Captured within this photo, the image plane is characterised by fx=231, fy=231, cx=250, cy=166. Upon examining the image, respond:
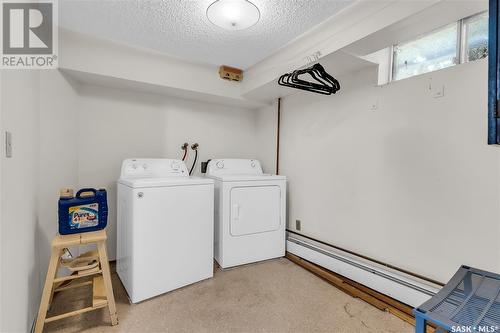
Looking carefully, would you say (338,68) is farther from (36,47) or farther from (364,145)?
(36,47)

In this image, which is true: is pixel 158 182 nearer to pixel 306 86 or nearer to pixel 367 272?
pixel 306 86

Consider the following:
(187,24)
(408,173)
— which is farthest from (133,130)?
(408,173)

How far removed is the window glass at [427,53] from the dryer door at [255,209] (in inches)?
65.4

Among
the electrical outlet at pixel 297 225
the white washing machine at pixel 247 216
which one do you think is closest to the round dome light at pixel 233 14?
the white washing machine at pixel 247 216

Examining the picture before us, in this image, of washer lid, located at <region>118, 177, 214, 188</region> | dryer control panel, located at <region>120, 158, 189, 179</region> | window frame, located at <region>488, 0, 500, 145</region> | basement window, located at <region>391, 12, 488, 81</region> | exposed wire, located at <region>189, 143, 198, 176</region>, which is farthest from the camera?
exposed wire, located at <region>189, 143, 198, 176</region>

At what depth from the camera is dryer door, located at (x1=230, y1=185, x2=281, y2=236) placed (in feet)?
8.04

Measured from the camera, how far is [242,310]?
5.80ft

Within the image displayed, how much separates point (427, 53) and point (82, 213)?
2888 millimetres

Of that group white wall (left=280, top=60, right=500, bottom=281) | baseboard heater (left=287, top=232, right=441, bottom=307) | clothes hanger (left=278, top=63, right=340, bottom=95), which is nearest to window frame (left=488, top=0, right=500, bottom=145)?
white wall (left=280, top=60, right=500, bottom=281)

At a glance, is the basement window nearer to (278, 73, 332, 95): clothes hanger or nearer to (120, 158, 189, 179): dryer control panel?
(278, 73, 332, 95): clothes hanger

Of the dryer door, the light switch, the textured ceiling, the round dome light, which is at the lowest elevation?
the dryer door

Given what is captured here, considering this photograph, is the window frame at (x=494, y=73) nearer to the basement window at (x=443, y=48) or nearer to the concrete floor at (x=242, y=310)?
the basement window at (x=443, y=48)

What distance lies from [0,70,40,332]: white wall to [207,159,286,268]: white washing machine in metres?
1.44

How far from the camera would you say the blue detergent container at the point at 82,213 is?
1.57 metres
